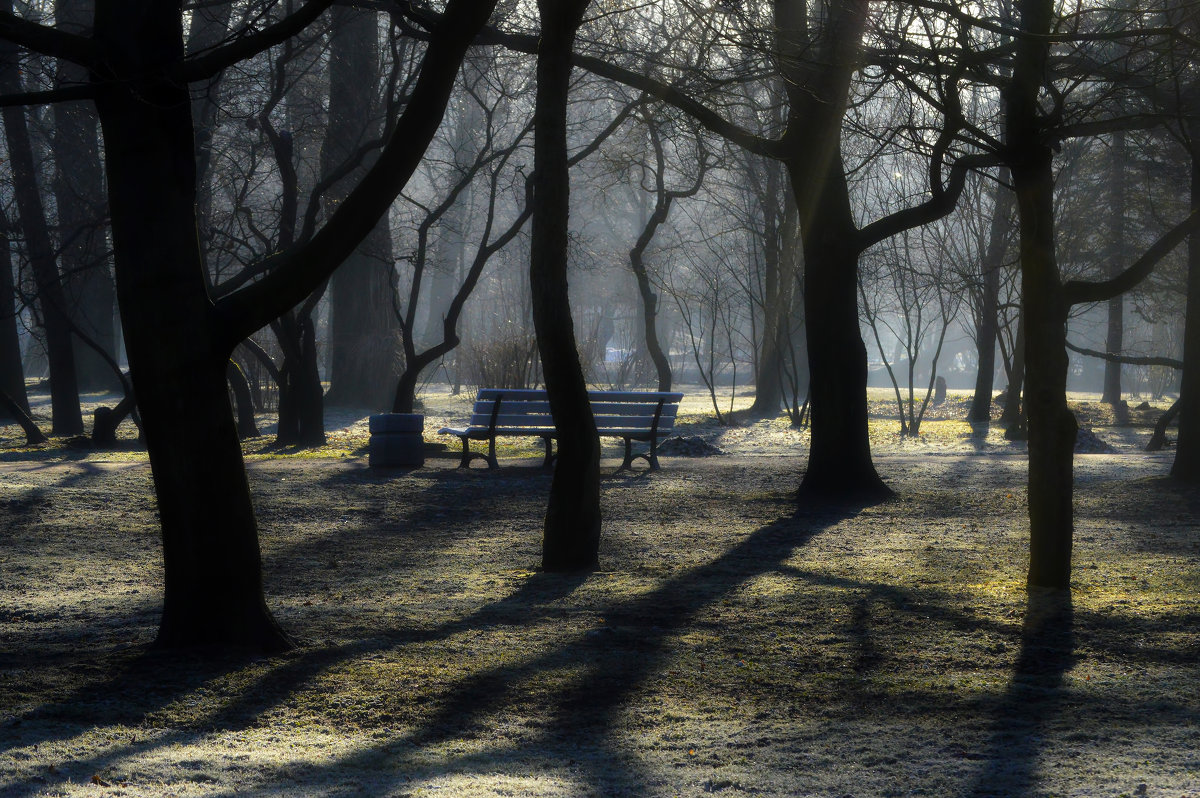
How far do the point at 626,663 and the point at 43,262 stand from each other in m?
14.8

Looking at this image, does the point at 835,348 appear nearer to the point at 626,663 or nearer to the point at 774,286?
the point at 626,663

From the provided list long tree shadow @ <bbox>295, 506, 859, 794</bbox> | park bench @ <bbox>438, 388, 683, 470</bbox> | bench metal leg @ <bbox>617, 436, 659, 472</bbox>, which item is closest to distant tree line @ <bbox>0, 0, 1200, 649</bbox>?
long tree shadow @ <bbox>295, 506, 859, 794</bbox>

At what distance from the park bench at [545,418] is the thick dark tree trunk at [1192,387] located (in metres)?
4.77

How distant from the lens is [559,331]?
675 cm

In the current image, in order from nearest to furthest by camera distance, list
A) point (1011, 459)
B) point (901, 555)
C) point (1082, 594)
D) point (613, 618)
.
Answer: point (613, 618)
point (1082, 594)
point (901, 555)
point (1011, 459)

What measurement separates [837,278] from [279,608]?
18.4 feet

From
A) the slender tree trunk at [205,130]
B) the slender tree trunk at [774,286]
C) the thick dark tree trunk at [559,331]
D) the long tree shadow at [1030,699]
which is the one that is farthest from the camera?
→ the slender tree trunk at [774,286]

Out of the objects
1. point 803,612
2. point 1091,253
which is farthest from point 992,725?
point 1091,253

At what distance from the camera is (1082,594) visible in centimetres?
597

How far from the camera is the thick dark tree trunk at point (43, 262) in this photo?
658 inches

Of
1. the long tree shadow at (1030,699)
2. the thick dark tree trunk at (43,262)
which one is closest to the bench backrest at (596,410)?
the long tree shadow at (1030,699)

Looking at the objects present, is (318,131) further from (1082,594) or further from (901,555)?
(1082,594)

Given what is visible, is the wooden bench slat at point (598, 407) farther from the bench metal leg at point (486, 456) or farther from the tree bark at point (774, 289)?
the tree bark at point (774, 289)

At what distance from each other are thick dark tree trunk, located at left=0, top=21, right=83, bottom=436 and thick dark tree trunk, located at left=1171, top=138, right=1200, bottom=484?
1328 centimetres
